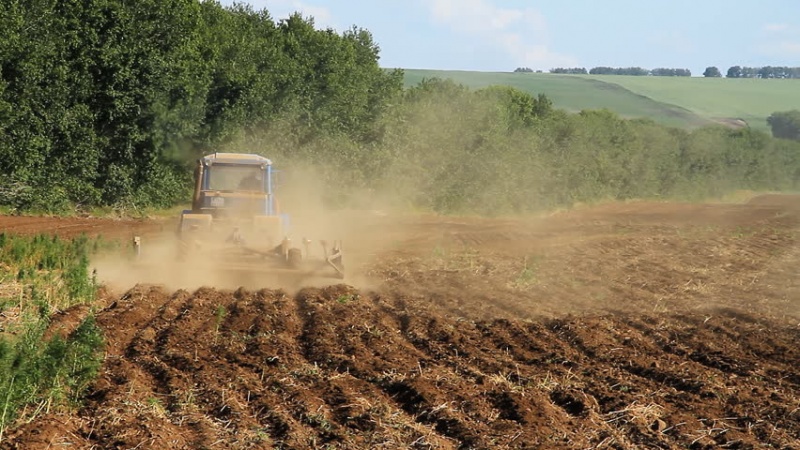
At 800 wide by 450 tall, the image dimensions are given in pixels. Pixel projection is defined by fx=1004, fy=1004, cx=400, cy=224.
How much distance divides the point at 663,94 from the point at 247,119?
70548 millimetres

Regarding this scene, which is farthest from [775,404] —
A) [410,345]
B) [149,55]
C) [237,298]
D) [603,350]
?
[149,55]

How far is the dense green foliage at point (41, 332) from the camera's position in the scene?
28.2 feet

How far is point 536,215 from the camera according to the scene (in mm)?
54406

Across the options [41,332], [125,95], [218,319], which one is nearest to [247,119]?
[125,95]

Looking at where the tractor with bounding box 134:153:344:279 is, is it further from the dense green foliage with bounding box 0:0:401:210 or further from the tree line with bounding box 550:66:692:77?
the tree line with bounding box 550:66:692:77

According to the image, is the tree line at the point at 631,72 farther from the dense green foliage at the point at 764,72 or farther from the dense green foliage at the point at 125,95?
the dense green foliage at the point at 125,95

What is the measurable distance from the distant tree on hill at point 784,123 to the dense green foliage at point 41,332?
280 ft

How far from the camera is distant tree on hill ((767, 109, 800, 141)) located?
94.4 metres

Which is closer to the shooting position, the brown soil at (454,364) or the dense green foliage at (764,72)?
the brown soil at (454,364)

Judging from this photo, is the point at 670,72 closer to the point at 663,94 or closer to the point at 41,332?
the point at 663,94

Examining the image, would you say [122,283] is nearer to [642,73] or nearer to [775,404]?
[775,404]

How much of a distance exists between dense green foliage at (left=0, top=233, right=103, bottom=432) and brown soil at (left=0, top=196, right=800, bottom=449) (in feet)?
0.95

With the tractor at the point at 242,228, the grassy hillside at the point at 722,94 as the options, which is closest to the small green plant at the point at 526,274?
the tractor at the point at 242,228

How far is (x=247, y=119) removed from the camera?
37.5 m
